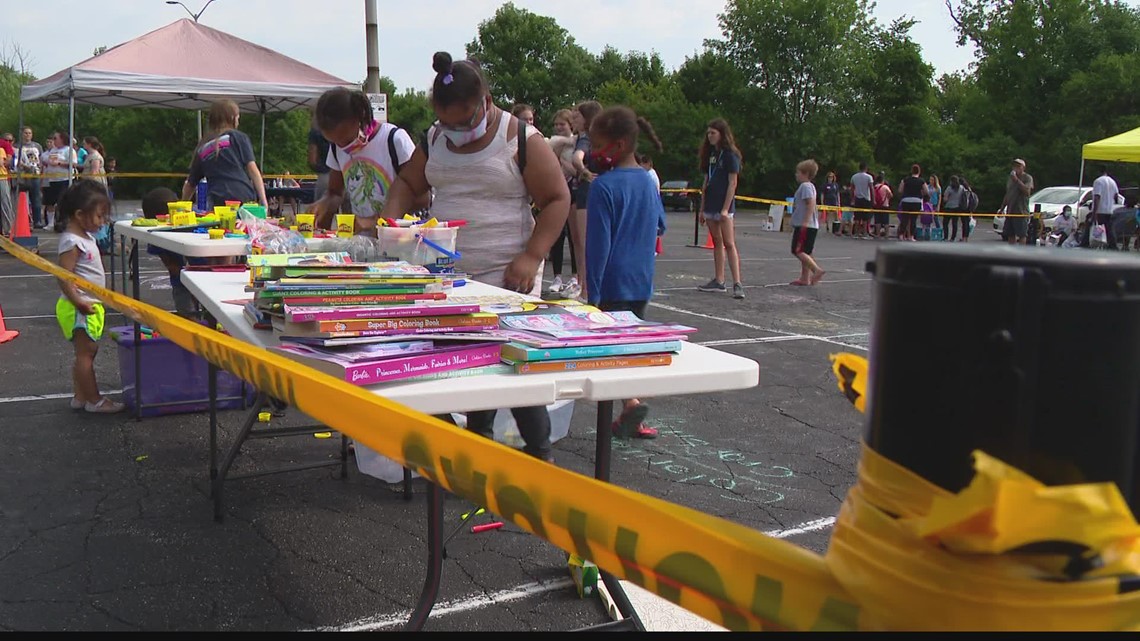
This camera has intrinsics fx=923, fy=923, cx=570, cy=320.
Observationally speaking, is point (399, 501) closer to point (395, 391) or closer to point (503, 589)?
point (503, 589)

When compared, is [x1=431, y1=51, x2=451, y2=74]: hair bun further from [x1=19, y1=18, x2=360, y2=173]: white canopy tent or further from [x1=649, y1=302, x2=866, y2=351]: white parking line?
[x1=19, y1=18, x2=360, y2=173]: white canopy tent

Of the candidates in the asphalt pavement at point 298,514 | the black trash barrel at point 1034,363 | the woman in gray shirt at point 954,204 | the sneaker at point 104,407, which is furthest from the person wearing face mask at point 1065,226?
the black trash barrel at point 1034,363

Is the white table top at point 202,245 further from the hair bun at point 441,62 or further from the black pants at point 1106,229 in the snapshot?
the black pants at point 1106,229

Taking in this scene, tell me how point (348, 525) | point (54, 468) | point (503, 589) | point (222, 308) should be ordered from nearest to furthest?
point (222, 308)
point (503, 589)
point (348, 525)
point (54, 468)

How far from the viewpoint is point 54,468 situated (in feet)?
14.0

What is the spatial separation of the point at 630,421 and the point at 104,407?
9.72 feet

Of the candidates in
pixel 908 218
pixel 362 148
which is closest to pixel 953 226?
pixel 908 218

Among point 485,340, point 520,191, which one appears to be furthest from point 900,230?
point 485,340

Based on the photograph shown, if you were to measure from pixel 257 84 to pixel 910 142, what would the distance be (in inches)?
1563

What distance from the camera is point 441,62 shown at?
336cm

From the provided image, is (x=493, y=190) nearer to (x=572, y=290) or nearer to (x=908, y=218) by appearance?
(x=572, y=290)

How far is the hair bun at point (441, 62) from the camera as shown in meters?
3.34

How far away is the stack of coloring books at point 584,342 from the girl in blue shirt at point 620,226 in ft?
7.70

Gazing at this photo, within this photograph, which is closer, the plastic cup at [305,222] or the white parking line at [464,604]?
the white parking line at [464,604]
